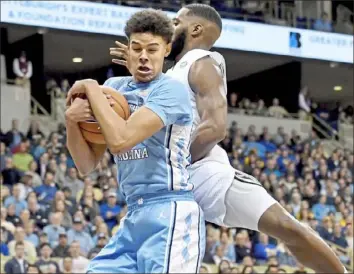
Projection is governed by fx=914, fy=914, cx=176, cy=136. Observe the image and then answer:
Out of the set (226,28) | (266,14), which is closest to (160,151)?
(226,28)

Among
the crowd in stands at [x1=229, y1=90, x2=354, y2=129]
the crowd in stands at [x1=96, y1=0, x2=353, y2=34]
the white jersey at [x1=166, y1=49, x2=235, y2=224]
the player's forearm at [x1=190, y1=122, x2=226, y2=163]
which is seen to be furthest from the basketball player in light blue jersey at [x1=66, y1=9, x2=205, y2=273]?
the crowd in stands at [x1=229, y1=90, x2=354, y2=129]

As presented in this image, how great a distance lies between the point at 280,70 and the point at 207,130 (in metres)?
19.6

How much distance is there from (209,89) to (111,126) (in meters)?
1.33

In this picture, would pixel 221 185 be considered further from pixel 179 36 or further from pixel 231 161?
pixel 231 161

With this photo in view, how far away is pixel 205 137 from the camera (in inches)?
205

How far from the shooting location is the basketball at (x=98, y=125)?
4223 millimetres

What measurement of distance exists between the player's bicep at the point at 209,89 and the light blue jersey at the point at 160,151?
85 cm

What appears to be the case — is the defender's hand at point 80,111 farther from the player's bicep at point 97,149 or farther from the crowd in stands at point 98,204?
the crowd in stands at point 98,204

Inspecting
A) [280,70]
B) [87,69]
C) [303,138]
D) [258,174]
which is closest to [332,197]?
[258,174]

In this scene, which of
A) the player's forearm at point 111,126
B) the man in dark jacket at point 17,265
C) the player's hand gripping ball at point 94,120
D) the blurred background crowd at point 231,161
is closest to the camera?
the player's forearm at point 111,126

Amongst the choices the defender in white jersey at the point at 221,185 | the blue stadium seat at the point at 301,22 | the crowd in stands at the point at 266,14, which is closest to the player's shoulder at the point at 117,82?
the defender in white jersey at the point at 221,185

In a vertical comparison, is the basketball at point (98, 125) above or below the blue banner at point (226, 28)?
below

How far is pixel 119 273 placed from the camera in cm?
422

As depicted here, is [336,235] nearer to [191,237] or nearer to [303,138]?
[303,138]
